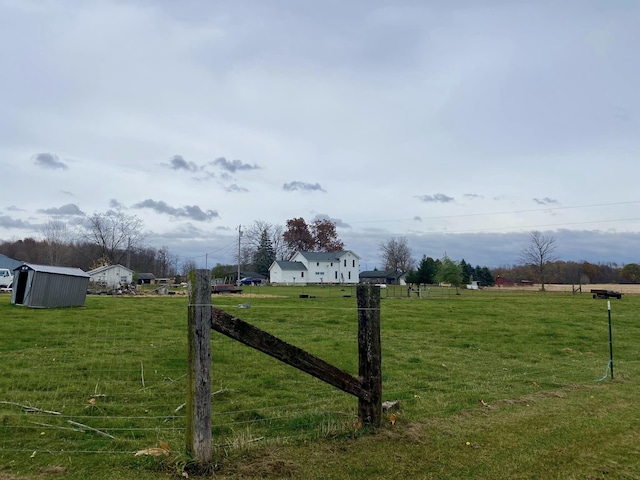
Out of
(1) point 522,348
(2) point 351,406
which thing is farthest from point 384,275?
(2) point 351,406

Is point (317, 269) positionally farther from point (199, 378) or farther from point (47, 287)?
point (199, 378)

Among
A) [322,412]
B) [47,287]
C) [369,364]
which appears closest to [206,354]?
[369,364]

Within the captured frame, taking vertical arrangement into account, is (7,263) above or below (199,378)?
above

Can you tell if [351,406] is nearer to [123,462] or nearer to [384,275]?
[123,462]

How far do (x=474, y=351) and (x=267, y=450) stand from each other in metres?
8.52

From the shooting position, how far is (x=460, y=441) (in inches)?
195

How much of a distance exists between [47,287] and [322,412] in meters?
24.0

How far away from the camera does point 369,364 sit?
5203mm

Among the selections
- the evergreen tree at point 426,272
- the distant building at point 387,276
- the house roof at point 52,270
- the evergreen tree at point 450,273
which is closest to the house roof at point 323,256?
the distant building at point 387,276

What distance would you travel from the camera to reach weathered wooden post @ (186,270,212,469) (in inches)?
159

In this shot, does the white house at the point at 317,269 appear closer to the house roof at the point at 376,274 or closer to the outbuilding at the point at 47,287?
the house roof at the point at 376,274

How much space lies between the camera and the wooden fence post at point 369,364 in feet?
17.0

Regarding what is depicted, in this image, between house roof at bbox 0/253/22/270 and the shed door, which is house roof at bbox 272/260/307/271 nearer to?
house roof at bbox 0/253/22/270

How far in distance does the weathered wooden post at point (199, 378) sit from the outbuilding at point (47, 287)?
24.4 metres
